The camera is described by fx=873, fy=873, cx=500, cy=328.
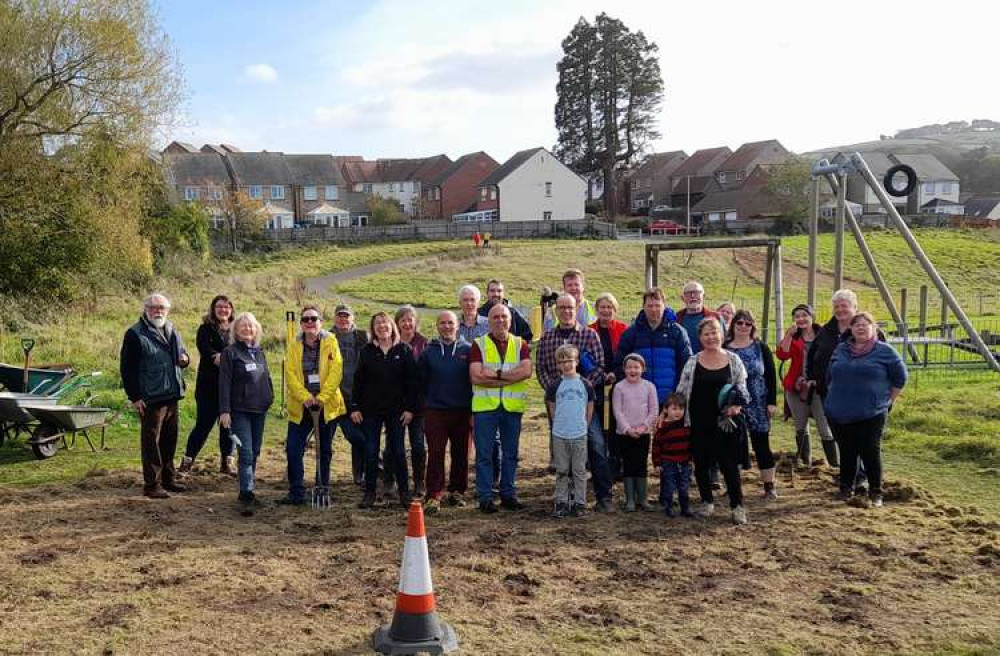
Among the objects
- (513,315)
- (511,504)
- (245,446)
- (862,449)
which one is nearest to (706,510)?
(862,449)

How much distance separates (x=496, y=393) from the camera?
7.52m

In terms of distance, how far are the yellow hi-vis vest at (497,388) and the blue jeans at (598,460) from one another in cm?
69

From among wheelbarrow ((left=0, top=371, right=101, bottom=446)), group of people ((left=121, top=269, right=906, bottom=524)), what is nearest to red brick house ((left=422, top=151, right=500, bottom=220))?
wheelbarrow ((left=0, top=371, right=101, bottom=446))

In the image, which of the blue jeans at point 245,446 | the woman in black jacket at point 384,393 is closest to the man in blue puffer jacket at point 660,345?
the woman in black jacket at point 384,393

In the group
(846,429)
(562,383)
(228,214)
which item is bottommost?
(846,429)

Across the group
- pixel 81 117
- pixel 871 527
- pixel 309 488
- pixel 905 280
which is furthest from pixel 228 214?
pixel 871 527

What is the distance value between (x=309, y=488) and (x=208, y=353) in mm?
1726

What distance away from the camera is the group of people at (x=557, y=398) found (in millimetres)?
7422

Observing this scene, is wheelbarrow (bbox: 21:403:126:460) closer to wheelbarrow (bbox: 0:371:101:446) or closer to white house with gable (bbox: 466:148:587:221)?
wheelbarrow (bbox: 0:371:101:446)

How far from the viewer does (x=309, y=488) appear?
838cm

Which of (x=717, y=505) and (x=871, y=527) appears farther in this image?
(x=717, y=505)

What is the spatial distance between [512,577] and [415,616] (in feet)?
4.07

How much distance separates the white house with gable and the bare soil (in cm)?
5811

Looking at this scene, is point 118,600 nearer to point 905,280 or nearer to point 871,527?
point 871,527
